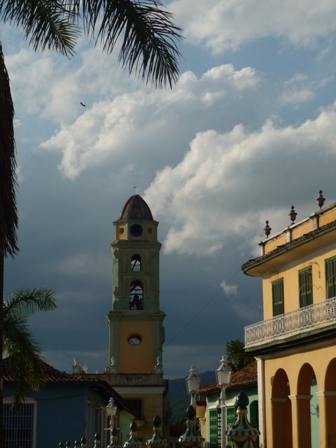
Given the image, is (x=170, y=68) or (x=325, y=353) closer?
(x=170, y=68)

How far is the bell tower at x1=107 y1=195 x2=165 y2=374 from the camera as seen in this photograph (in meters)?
57.1

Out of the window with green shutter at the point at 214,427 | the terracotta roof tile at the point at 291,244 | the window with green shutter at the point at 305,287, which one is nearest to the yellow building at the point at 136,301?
the window with green shutter at the point at 214,427

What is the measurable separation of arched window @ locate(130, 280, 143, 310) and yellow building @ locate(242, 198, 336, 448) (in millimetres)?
29089

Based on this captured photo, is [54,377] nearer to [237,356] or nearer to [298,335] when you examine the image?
[298,335]

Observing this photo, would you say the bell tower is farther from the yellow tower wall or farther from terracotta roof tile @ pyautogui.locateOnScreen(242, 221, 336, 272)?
terracotta roof tile @ pyautogui.locateOnScreen(242, 221, 336, 272)

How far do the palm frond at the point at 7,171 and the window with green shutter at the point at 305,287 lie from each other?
15.0 m

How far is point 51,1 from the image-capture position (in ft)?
38.5

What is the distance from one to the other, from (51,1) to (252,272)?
62.0 feet

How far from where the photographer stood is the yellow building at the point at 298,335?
23.2 meters

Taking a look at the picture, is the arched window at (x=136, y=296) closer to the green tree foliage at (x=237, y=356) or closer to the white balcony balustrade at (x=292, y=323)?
the green tree foliage at (x=237, y=356)

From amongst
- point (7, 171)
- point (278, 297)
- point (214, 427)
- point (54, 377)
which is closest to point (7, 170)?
point (7, 171)

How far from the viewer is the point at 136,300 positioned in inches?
2318

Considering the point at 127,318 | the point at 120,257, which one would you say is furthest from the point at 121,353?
the point at 120,257

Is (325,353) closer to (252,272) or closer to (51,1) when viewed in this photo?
(252,272)
